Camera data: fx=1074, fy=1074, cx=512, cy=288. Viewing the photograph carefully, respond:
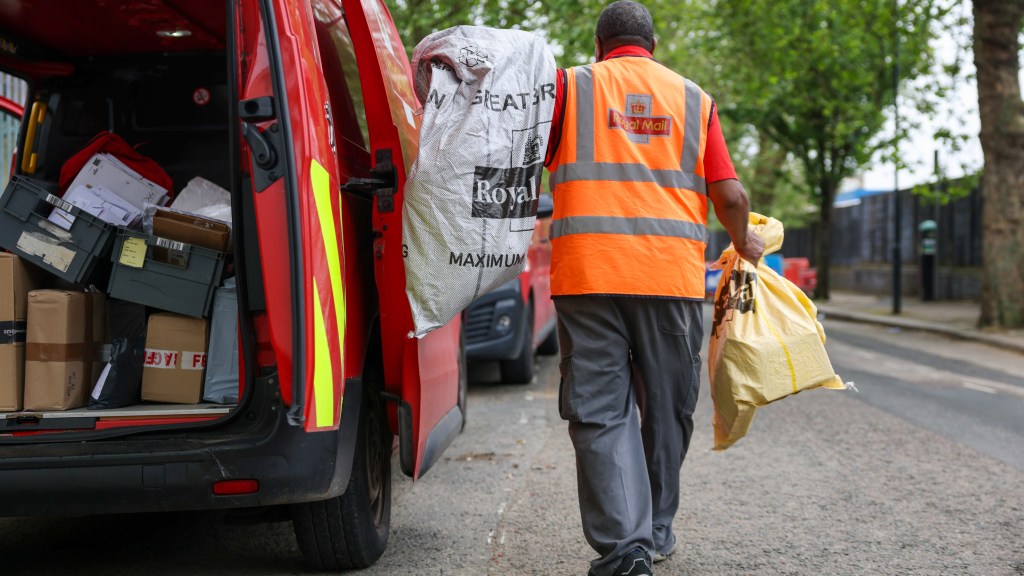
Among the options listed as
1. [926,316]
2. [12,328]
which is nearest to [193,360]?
[12,328]

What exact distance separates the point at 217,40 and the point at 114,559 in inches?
94.1

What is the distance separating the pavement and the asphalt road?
7.69 metres

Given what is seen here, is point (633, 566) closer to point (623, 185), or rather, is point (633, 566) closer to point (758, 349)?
point (758, 349)

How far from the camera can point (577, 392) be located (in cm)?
346

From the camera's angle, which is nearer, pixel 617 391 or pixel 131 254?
pixel 617 391

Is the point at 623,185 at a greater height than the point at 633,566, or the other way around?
the point at 623,185

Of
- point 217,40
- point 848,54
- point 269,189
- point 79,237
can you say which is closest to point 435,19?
point 217,40

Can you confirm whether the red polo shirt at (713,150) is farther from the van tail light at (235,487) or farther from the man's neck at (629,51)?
the van tail light at (235,487)

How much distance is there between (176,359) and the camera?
3.78m

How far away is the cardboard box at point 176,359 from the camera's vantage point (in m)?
3.78

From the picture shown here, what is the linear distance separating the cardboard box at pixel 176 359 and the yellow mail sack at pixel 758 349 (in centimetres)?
183

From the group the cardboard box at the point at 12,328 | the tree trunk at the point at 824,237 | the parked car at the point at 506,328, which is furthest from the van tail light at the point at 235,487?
the tree trunk at the point at 824,237

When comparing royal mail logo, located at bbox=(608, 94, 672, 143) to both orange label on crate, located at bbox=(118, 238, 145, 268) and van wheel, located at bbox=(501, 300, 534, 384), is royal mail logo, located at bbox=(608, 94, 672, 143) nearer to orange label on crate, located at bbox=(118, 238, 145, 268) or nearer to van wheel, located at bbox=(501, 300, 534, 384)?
orange label on crate, located at bbox=(118, 238, 145, 268)

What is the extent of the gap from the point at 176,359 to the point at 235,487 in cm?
78
